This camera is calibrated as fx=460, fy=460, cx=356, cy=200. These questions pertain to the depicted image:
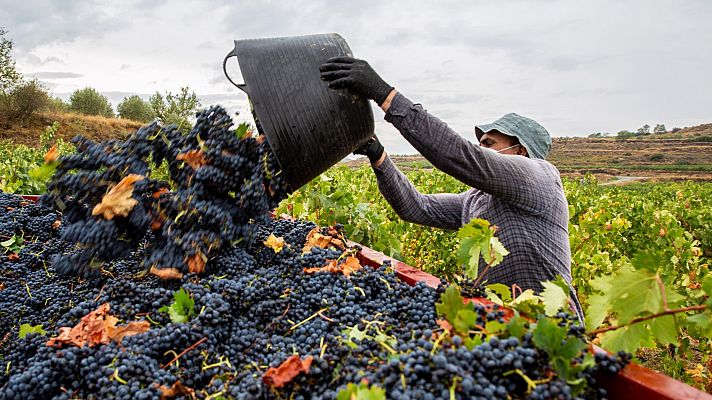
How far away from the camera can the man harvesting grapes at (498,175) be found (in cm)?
225

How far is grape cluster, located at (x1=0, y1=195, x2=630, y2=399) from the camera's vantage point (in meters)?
1.03

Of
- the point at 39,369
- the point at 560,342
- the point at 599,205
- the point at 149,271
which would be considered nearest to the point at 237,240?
the point at 149,271

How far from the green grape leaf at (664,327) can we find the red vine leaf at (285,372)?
93 cm

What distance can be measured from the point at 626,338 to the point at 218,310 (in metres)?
1.20

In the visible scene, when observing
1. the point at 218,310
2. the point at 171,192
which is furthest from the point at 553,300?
the point at 171,192

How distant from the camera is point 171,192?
1.98m

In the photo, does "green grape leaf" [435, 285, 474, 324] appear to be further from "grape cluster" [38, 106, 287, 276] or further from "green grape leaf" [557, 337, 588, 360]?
"grape cluster" [38, 106, 287, 276]

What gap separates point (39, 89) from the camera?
1410 inches

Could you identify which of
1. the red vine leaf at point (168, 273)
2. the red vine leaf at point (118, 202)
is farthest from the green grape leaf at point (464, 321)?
the red vine leaf at point (118, 202)

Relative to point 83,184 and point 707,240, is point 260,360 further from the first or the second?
point 707,240

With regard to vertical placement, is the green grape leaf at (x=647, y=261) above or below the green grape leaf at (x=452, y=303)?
above

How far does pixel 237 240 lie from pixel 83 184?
0.67 meters

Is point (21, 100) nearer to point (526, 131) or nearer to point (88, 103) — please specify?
point (88, 103)

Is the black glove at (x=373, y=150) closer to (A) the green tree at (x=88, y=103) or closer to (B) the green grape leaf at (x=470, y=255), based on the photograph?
(B) the green grape leaf at (x=470, y=255)
